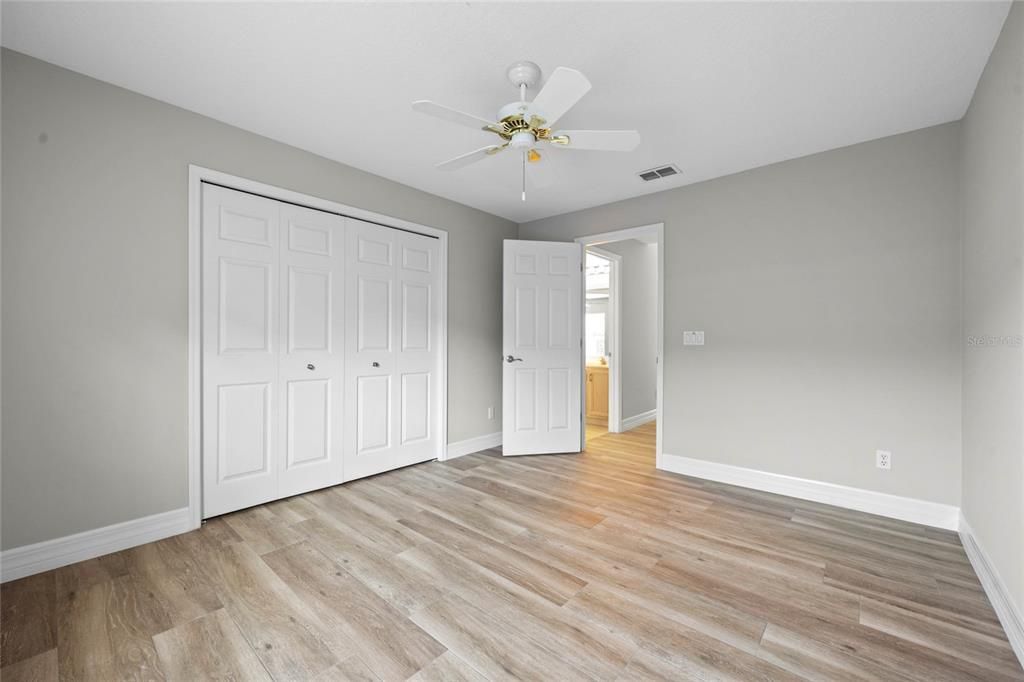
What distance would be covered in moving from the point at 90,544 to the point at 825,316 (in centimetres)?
468

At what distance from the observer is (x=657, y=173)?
140 inches

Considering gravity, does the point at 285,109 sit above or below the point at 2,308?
above

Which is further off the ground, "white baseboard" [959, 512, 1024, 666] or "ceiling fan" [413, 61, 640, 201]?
"ceiling fan" [413, 61, 640, 201]

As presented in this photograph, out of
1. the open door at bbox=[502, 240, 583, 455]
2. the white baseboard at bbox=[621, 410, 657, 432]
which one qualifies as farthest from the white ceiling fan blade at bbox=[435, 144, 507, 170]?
the white baseboard at bbox=[621, 410, 657, 432]

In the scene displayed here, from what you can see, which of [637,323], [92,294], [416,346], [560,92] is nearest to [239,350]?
[92,294]

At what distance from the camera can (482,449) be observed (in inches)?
180

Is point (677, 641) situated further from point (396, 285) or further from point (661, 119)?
point (396, 285)

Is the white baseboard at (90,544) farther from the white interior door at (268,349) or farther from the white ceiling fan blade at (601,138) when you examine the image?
the white ceiling fan blade at (601,138)

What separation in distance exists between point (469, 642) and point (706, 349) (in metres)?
2.92

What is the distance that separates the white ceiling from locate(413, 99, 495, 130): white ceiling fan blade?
33 centimetres

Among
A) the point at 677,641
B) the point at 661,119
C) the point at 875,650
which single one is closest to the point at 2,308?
the point at 677,641

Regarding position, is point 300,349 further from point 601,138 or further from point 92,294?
point 601,138

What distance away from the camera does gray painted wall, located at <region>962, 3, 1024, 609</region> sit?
1732mm

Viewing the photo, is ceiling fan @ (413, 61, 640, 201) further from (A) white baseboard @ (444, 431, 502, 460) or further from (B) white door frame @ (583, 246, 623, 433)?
(B) white door frame @ (583, 246, 623, 433)
